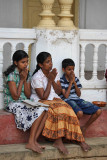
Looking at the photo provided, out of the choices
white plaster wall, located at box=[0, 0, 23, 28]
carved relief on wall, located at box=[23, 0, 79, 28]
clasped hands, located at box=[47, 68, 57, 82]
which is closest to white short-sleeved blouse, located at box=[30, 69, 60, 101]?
clasped hands, located at box=[47, 68, 57, 82]

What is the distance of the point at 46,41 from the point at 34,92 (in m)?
0.77

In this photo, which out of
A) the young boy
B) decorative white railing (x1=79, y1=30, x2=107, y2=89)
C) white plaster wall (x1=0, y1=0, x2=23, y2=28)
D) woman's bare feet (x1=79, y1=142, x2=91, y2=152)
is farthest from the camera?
white plaster wall (x1=0, y1=0, x2=23, y2=28)

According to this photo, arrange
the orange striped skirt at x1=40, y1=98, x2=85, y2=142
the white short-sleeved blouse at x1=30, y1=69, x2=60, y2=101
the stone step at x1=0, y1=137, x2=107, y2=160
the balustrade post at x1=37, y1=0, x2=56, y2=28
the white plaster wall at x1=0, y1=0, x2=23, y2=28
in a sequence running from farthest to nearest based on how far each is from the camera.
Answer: the white plaster wall at x1=0, y1=0, x2=23, y2=28 → the balustrade post at x1=37, y1=0, x2=56, y2=28 → the white short-sleeved blouse at x1=30, y1=69, x2=60, y2=101 → the orange striped skirt at x1=40, y1=98, x2=85, y2=142 → the stone step at x1=0, y1=137, x2=107, y2=160

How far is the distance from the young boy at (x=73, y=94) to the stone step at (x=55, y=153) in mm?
354

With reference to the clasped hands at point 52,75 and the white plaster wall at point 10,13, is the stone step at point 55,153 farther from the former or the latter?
the white plaster wall at point 10,13

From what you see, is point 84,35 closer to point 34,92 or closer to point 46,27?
point 46,27

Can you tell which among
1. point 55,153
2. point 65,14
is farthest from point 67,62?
point 55,153

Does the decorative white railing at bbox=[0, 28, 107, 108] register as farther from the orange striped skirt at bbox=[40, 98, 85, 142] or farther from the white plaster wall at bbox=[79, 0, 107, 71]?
the white plaster wall at bbox=[79, 0, 107, 71]

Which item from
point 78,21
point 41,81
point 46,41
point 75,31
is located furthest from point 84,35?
point 78,21

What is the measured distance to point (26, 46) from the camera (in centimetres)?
666

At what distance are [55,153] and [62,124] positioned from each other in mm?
379

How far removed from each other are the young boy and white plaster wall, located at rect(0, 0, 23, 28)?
3.70 m

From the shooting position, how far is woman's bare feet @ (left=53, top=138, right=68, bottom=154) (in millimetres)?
5980

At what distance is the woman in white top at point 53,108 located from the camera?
236 inches
